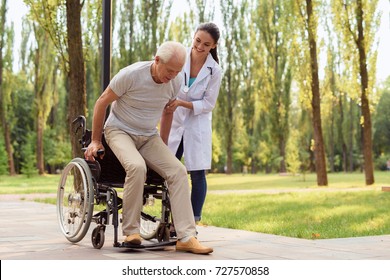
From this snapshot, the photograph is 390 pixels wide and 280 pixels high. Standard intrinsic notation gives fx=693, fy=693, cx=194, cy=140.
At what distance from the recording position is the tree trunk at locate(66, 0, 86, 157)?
10359 millimetres

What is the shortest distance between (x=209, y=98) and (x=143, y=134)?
2.70 ft

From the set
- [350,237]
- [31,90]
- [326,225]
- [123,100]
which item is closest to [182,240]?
[123,100]

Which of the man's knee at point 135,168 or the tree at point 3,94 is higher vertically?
the tree at point 3,94

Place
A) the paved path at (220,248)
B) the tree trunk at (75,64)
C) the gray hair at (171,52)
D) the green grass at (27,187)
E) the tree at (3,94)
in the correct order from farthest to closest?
the tree at (3,94), the green grass at (27,187), the tree trunk at (75,64), the gray hair at (171,52), the paved path at (220,248)

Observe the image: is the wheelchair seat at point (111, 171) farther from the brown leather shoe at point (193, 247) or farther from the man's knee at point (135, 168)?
the brown leather shoe at point (193, 247)

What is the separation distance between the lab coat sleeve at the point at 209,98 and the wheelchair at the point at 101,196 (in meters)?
0.73

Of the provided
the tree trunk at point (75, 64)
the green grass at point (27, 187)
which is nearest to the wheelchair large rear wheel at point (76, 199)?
the tree trunk at point (75, 64)

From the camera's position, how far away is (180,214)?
187 inches

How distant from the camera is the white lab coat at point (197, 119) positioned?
18.6 feet

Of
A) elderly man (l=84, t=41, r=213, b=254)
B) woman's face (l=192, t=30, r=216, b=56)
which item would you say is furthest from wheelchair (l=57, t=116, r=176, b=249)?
woman's face (l=192, t=30, r=216, b=56)

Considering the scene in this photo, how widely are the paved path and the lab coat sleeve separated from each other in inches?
41.8

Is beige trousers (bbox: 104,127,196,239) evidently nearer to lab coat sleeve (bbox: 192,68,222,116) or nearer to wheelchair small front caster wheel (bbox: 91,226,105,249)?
wheelchair small front caster wheel (bbox: 91,226,105,249)

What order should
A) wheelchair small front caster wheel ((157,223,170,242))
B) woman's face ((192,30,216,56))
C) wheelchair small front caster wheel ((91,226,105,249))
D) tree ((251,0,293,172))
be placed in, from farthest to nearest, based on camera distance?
tree ((251,0,293,172)), woman's face ((192,30,216,56)), wheelchair small front caster wheel ((157,223,170,242)), wheelchair small front caster wheel ((91,226,105,249))

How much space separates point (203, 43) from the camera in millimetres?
5547
